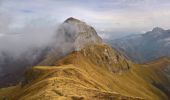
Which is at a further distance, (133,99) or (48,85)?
(48,85)

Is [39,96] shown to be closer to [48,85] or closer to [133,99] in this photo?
[48,85]

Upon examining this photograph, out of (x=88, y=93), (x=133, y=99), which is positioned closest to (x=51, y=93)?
(x=88, y=93)

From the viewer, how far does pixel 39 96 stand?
171m

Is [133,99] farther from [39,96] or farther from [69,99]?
[39,96]

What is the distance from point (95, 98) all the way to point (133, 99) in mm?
16056

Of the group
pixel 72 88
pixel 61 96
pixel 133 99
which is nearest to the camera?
pixel 133 99

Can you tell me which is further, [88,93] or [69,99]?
[88,93]

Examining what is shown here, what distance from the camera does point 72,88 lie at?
18625 cm

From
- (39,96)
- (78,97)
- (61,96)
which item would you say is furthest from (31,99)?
(78,97)

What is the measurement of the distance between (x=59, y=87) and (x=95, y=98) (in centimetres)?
3494

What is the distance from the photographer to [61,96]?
16625 cm

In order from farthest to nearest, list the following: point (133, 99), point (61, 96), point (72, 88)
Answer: point (72, 88) < point (61, 96) < point (133, 99)

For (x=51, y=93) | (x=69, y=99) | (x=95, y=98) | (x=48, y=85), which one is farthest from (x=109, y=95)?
(x=48, y=85)

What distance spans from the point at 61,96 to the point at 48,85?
107 ft
